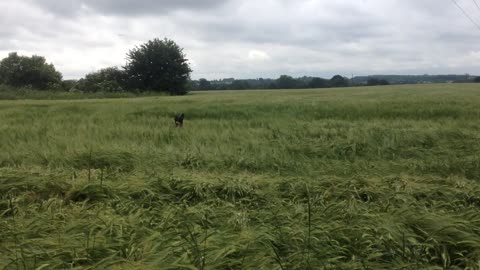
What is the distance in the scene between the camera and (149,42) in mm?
51219

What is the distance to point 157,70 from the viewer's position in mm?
49312

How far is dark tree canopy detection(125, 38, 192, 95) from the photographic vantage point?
49.2m

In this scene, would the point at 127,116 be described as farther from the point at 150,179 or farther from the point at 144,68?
the point at 144,68

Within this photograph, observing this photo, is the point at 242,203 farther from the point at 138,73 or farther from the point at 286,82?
the point at 286,82

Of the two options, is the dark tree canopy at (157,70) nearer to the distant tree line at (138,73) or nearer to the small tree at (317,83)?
the distant tree line at (138,73)

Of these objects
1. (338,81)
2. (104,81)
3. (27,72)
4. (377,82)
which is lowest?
(377,82)

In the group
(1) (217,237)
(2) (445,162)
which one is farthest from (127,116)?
(1) (217,237)

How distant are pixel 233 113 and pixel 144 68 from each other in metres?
36.4

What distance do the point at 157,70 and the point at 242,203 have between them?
1838 inches

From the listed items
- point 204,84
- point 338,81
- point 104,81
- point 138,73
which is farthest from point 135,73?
point 338,81

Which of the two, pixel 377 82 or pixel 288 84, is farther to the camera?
pixel 288 84

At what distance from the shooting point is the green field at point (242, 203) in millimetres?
3102

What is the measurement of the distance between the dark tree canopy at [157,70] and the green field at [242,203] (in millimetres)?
39936

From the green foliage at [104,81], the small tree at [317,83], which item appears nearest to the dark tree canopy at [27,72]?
the green foliage at [104,81]
